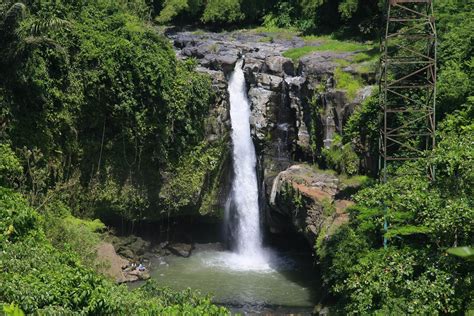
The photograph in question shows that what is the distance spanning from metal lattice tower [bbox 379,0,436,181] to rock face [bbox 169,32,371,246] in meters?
1.78

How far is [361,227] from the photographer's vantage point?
1472 cm

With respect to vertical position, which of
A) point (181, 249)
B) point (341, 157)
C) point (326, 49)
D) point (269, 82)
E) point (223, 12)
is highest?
point (223, 12)

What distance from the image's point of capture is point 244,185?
24031 mm

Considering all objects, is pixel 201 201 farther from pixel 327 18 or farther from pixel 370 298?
pixel 327 18

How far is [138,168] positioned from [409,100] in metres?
10.6

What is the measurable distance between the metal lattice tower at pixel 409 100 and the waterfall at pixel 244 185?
6.64m

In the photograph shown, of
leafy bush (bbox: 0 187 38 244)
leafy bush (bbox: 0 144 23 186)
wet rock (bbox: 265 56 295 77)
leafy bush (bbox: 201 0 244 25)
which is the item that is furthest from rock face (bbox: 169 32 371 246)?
leafy bush (bbox: 201 0 244 25)

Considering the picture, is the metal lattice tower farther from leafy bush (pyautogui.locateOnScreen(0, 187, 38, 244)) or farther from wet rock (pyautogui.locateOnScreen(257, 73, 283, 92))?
leafy bush (pyautogui.locateOnScreen(0, 187, 38, 244))

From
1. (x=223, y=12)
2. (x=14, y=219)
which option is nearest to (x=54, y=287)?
(x=14, y=219)

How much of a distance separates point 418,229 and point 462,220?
1.07 m

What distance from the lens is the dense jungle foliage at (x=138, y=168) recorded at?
12023 mm

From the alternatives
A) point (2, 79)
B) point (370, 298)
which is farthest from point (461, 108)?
point (2, 79)

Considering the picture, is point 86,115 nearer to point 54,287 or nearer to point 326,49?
point 54,287

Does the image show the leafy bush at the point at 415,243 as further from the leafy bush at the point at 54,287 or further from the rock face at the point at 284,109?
the rock face at the point at 284,109
